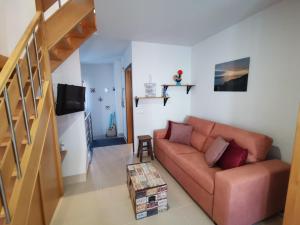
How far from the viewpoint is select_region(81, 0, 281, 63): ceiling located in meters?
1.84

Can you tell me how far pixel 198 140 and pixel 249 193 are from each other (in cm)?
127

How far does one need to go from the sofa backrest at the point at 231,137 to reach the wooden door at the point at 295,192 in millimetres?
704

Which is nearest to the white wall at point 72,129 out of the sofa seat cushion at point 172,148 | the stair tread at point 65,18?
the stair tread at point 65,18

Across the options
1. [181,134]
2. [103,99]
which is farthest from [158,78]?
[103,99]

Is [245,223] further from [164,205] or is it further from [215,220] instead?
[164,205]

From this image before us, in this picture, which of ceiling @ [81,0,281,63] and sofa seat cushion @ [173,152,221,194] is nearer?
sofa seat cushion @ [173,152,221,194]

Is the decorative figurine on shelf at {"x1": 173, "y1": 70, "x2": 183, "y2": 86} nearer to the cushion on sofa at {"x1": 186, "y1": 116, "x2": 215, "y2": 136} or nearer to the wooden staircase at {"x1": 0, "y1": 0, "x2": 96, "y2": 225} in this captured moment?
the cushion on sofa at {"x1": 186, "y1": 116, "x2": 215, "y2": 136}

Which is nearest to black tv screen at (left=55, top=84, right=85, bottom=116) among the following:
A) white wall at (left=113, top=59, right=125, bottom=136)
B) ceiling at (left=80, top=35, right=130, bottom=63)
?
ceiling at (left=80, top=35, right=130, bottom=63)

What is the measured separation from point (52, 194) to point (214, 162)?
6.68 ft

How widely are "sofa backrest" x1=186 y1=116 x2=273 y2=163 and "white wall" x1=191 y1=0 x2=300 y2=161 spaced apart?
0.77 feet

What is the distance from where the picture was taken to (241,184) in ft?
4.71

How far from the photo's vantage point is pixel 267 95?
201cm

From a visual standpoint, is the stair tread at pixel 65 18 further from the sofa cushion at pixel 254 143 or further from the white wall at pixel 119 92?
the white wall at pixel 119 92

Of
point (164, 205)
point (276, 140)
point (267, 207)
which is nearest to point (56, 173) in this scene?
point (164, 205)
